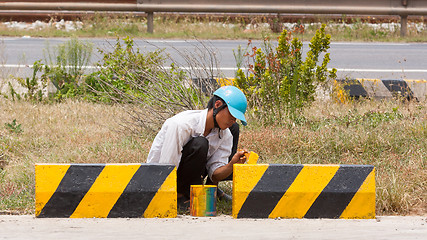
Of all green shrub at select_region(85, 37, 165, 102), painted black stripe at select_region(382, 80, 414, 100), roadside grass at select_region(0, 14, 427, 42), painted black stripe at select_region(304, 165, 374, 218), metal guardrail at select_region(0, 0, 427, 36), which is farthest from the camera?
metal guardrail at select_region(0, 0, 427, 36)

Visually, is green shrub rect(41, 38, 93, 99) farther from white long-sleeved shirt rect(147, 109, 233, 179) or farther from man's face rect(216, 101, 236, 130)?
man's face rect(216, 101, 236, 130)

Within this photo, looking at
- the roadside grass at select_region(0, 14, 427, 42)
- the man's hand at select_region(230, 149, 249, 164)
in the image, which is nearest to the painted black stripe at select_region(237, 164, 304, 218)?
the man's hand at select_region(230, 149, 249, 164)

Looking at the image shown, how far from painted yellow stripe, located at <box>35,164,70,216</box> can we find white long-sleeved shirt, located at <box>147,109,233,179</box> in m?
0.61

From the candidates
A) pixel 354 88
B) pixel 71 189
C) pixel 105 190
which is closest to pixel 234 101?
pixel 105 190

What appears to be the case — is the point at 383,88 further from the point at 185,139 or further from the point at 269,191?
the point at 185,139

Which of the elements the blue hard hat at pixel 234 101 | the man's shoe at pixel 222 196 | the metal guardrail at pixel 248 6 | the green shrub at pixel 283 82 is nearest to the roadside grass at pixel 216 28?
the metal guardrail at pixel 248 6

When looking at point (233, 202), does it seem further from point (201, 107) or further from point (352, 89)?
point (352, 89)

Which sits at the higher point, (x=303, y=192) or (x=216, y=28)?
(x=303, y=192)

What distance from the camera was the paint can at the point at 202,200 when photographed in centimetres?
448

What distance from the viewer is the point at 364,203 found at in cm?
446

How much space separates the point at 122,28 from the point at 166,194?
10.2 meters

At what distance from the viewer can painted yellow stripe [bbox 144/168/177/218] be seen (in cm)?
442

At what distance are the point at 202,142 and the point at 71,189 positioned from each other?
34.4 inches

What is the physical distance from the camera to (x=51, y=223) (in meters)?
4.25
